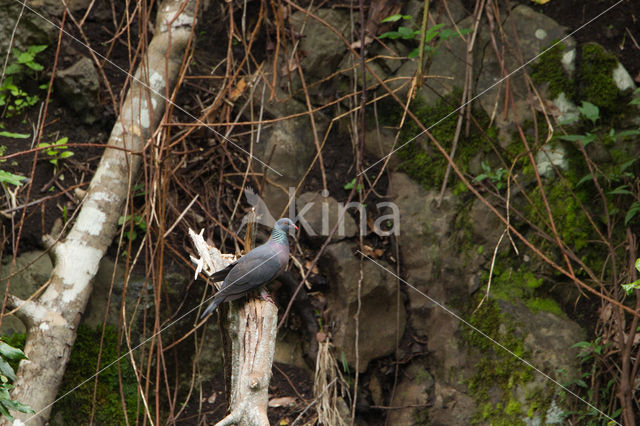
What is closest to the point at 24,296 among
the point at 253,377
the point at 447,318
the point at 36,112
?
the point at 36,112

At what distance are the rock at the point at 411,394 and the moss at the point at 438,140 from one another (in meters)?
1.17

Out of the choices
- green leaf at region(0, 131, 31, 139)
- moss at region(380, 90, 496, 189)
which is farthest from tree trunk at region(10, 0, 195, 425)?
moss at region(380, 90, 496, 189)

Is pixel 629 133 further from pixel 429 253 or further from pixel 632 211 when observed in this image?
pixel 429 253

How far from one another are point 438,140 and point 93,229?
2.20m

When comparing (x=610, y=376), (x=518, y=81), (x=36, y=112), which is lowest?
(x=610, y=376)

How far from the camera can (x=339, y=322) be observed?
11.7 feet

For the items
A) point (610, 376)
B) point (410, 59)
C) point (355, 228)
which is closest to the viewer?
point (610, 376)

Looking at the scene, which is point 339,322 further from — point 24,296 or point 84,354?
point 24,296

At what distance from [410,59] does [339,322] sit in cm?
183

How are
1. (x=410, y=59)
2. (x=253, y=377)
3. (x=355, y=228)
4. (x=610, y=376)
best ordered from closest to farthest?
(x=253, y=377)
(x=610, y=376)
(x=355, y=228)
(x=410, y=59)

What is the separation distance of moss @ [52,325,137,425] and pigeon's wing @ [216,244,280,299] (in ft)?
3.90

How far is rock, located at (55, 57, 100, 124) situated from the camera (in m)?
3.75

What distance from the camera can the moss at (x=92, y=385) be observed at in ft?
10.2

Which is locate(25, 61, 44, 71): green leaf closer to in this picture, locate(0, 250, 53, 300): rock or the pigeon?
locate(0, 250, 53, 300): rock
